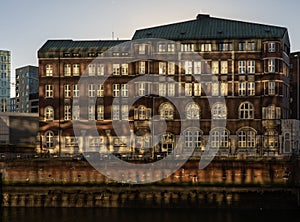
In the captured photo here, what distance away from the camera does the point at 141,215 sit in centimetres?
6638

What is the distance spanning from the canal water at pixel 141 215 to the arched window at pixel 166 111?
2321 centimetres

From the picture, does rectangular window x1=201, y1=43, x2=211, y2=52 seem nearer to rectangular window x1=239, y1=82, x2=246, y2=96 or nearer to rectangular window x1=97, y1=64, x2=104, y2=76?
rectangular window x1=239, y1=82, x2=246, y2=96

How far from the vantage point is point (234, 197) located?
70.8m

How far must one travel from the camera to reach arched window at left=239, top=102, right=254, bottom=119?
8794 centimetres

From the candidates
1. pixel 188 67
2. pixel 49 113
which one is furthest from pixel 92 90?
pixel 188 67

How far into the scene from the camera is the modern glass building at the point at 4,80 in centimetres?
18300

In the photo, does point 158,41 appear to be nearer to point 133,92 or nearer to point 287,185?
point 133,92

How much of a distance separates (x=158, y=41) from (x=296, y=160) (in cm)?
3354

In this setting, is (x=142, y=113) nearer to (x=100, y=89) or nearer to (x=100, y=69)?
(x=100, y=89)

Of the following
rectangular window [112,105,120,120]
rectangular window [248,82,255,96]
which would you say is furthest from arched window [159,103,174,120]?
rectangular window [248,82,255,96]

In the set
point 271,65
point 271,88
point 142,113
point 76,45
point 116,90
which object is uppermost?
point 76,45

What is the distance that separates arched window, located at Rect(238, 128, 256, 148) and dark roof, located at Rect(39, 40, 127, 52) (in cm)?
2991

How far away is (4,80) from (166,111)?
11149 cm

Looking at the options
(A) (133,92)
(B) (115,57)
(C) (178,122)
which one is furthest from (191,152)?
(B) (115,57)
